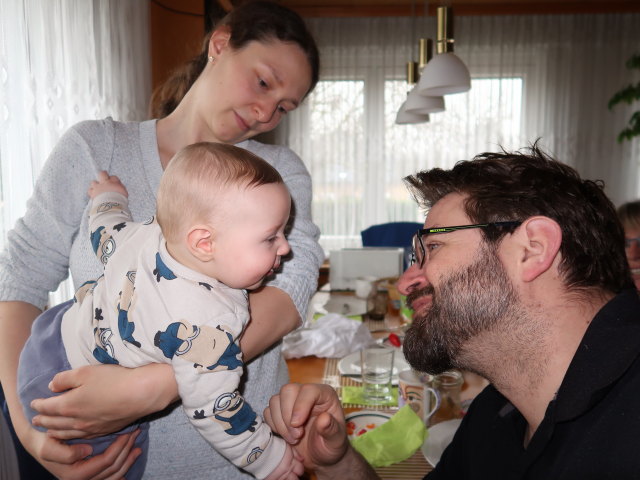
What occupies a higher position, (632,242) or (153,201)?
(153,201)

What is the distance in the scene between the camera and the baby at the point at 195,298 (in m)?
0.92

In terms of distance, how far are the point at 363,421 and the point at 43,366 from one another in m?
0.96

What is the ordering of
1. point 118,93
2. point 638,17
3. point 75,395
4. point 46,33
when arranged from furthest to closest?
point 638,17
point 118,93
point 46,33
point 75,395

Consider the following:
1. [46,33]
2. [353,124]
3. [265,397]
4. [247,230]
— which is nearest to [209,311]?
[247,230]

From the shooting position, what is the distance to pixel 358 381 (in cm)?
200

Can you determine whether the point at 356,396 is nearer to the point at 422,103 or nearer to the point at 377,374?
the point at 377,374

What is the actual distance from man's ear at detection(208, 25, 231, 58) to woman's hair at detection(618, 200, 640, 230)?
244 centimetres

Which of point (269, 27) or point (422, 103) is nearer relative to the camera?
point (269, 27)

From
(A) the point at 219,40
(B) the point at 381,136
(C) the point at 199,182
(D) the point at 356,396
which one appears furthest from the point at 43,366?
(B) the point at 381,136

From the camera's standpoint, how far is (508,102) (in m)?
5.95

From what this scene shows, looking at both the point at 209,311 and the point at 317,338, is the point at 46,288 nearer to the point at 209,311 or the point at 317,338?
the point at 209,311

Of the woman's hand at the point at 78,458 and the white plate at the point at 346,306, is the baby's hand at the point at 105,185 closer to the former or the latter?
the woman's hand at the point at 78,458

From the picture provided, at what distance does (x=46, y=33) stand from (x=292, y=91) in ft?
7.02

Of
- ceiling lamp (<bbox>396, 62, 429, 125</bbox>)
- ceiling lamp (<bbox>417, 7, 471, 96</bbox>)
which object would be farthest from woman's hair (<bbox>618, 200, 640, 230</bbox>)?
ceiling lamp (<bbox>396, 62, 429, 125</bbox>)
